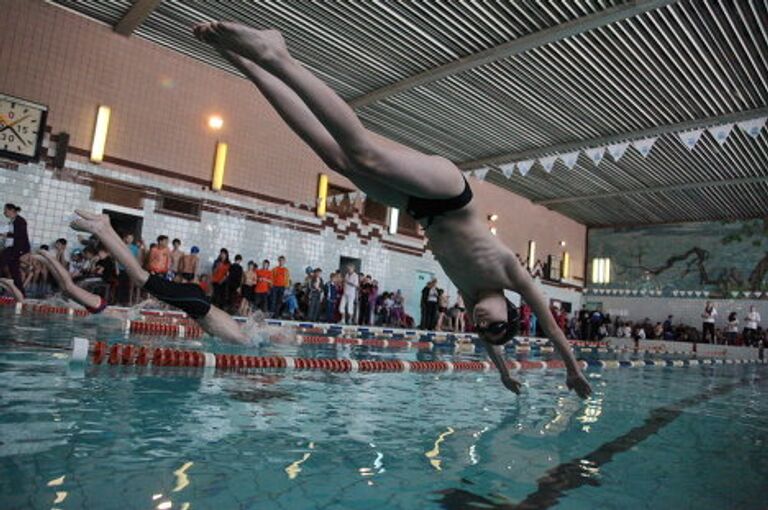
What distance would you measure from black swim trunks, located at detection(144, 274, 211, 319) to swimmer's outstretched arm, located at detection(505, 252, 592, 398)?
6.31 ft

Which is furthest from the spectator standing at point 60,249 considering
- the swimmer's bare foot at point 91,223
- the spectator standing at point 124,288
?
the swimmer's bare foot at point 91,223

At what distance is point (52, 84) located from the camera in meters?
10.5

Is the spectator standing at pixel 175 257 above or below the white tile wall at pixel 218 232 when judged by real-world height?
below

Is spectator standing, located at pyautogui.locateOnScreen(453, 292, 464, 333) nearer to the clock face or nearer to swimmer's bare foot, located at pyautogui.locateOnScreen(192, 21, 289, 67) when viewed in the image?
the clock face

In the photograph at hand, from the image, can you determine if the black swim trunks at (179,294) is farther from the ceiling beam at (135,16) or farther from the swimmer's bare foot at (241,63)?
the ceiling beam at (135,16)

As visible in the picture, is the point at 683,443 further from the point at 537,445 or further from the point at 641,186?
the point at 641,186

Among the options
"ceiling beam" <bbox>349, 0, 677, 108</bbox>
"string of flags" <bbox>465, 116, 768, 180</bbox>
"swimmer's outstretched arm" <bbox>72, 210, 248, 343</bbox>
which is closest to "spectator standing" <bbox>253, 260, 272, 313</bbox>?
"ceiling beam" <bbox>349, 0, 677, 108</bbox>

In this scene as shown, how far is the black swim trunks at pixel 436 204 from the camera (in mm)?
2604

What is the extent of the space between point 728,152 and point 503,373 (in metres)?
13.6

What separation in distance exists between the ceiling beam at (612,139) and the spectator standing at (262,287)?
736 centimetres

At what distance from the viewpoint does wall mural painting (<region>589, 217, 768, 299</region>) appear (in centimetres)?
2017

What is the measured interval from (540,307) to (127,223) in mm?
10629

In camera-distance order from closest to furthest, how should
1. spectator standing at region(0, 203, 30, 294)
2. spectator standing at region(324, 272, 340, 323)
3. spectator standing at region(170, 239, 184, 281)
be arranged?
spectator standing at region(0, 203, 30, 294), spectator standing at region(170, 239, 184, 281), spectator standing at region(324, 272, 340, 323)

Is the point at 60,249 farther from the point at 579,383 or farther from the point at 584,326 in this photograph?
the point at 584,326
